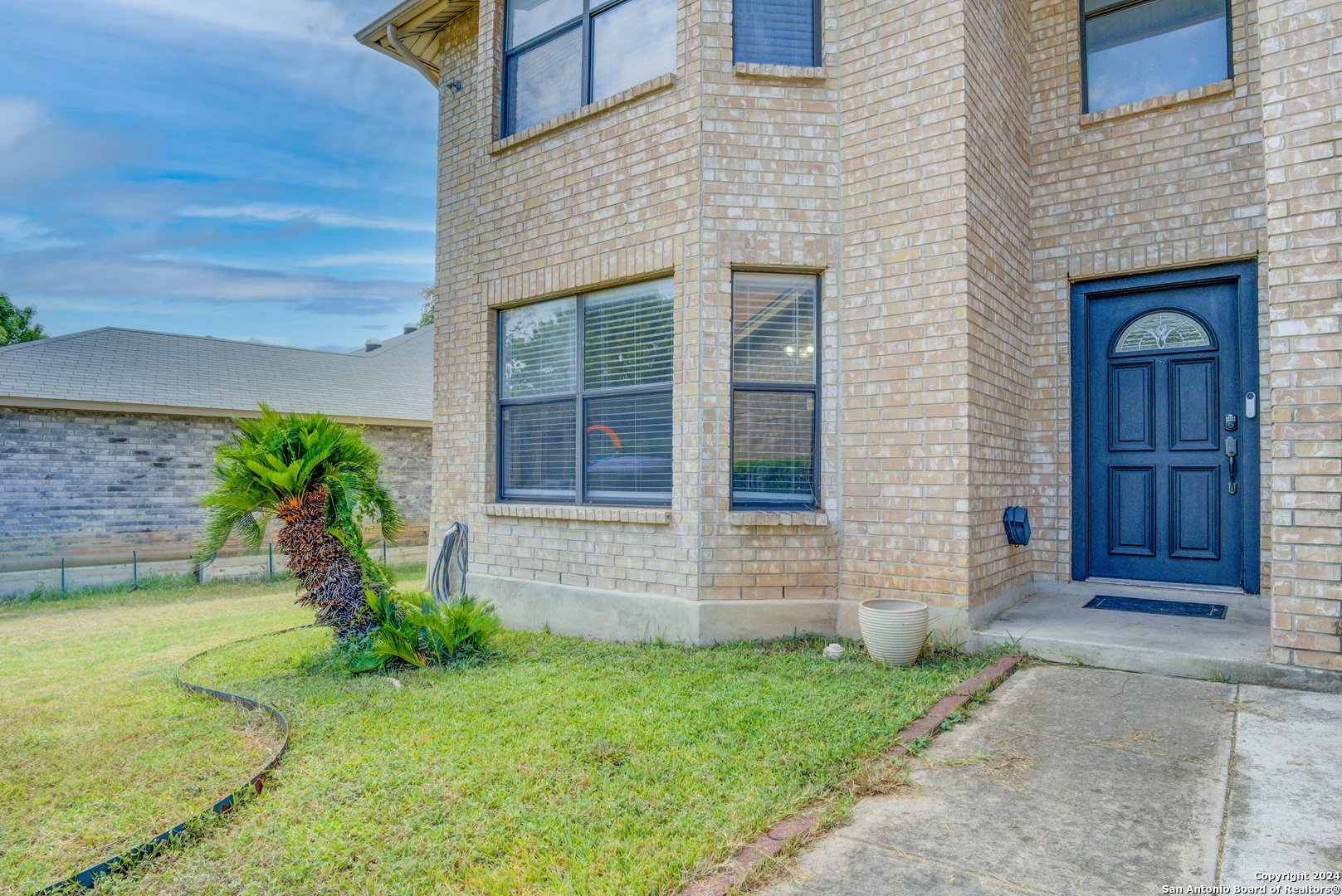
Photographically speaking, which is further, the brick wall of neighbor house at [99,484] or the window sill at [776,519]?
the brick wall of neighbor house at [99,484]

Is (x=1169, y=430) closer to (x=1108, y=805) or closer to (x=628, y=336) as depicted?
(x=1108, y=805)

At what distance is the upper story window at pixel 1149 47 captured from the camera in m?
5.46

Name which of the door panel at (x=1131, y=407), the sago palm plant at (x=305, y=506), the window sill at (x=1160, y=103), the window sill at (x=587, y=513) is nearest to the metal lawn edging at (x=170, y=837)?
the sago palm plant at (x=305, y=506)

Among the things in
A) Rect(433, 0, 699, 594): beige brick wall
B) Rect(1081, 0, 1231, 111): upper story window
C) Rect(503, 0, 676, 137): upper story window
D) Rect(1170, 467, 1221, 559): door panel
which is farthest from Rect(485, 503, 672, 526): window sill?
Rect(1081, 0, 1231, 111): upper story window

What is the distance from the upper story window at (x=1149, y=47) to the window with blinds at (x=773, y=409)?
10.3 feet

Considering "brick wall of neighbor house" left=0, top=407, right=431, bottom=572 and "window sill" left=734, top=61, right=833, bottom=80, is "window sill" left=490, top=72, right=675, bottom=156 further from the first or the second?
"brick wall of neighbor house" left=0, top=407, right=431, bottom=572

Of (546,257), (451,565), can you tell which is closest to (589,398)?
(546,257)

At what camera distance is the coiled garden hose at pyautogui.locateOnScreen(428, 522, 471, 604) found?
231 inches

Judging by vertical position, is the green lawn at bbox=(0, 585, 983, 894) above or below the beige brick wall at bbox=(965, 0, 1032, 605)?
below

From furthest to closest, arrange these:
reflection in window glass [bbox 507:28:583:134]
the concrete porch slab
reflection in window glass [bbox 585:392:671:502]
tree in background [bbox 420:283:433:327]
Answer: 1. tree in background [bbox 420:283:433:327]
2. reflection in window glass [bbox 507:28:583:134]
3. reflection in window glass [bbox 585:392:671:502]
4. the concrete porch slab

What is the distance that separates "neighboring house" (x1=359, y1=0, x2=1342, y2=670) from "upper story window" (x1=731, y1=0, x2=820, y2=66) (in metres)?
0.03

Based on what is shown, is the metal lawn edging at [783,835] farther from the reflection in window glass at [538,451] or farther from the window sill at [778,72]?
the window sill at [778,72]

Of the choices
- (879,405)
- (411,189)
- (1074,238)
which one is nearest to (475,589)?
(879,405)

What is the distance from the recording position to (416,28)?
7.86 meters
